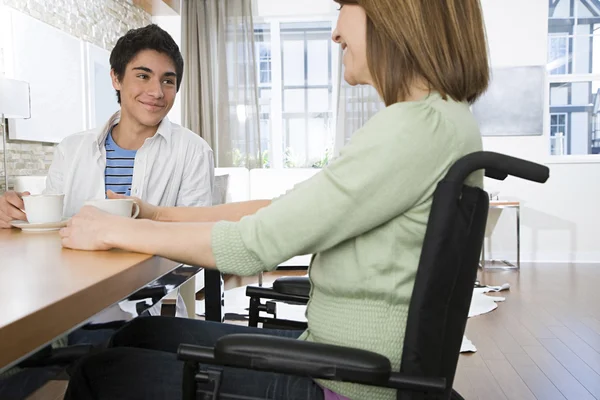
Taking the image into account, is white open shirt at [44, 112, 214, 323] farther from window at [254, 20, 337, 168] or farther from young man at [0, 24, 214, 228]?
window at [254, 20, 337, 168]

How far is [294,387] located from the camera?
868 millimetres

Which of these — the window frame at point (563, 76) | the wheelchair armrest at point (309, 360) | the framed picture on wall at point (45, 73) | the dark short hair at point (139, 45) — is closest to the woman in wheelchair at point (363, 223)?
the wheelchair armrest at point (309, 360)

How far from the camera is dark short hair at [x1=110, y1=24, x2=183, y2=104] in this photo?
6.34ft

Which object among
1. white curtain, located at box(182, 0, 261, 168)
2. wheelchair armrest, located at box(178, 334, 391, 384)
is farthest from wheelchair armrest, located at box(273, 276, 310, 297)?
white curtain, located at box(182, 0, 261, 168)

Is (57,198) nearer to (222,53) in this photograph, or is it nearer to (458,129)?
(458,129)

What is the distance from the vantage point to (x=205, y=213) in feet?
4.51

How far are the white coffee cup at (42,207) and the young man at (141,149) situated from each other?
0.53 metres

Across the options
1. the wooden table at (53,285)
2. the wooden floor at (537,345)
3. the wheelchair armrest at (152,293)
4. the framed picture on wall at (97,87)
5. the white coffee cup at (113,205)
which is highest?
the framed picture on wall at (97,87)

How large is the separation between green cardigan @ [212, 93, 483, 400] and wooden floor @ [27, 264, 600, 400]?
168 centimetres

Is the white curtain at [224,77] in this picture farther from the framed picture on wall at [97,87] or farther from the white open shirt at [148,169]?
the white open shirt at [148,169]

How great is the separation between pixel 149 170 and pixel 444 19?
121 centimetres

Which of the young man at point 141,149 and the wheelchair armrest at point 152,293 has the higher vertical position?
the young man at point 141,149

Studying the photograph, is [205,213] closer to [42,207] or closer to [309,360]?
[42,207]

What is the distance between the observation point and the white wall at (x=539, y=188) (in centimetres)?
596
